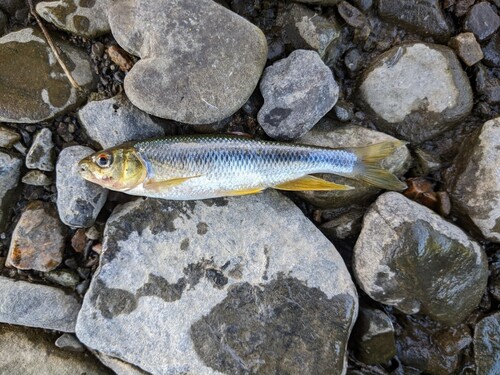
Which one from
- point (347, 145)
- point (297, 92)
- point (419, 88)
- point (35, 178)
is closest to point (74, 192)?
point (35, 178)

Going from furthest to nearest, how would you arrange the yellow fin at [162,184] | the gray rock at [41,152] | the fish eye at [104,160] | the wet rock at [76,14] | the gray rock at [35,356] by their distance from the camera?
the gray rock at [35,356] < the gray rock at [41,152] < the wet rock at [76,14] < the yellow fin at [162,184] < the fish eye at [104,160]

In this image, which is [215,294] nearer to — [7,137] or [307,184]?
[307,184]

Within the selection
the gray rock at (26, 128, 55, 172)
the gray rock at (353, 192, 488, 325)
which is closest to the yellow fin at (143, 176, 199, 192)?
the gray rock at (26, 128, 55, 172)

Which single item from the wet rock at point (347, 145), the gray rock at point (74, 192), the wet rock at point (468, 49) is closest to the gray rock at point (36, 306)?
the gray rock at point (74, 192)

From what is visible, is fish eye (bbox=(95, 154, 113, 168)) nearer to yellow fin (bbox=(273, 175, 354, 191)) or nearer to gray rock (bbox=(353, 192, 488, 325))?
yellow fin (bbox=(273, 175, 354, 191))

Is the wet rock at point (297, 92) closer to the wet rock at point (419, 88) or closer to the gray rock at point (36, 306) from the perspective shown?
the wet rock at point (419, 88)
